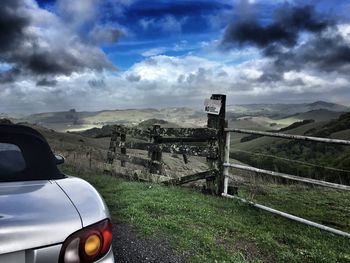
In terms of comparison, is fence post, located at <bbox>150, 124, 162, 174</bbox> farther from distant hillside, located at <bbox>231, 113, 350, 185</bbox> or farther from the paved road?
the paved road

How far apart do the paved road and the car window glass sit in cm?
193

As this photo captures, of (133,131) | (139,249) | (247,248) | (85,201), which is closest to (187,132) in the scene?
(133,131)

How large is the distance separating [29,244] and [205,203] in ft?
18.5

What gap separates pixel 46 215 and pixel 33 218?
0.25 feet

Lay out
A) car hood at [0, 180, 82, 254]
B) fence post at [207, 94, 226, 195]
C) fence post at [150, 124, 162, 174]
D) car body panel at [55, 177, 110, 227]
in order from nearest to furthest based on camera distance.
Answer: car hood at [0, 180, 82, 254] < car body panel at [55, 177, 110, 227] < fence post at [207, 94, 226, 195] < fence post at [150, 124, 162, 174]

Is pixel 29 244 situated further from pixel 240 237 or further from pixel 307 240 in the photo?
pixel 307 240

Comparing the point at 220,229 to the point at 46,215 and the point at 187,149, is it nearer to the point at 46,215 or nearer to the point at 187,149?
the point at 187,149

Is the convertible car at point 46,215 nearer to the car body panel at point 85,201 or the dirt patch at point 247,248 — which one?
the car body panel at point 85,201

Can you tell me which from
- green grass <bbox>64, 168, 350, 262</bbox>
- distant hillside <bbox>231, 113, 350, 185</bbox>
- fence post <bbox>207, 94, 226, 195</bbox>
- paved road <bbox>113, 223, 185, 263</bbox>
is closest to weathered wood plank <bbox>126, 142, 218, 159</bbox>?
fence post <bbox>207, 94, 226, 195</bbox>

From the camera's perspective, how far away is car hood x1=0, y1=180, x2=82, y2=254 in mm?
1889

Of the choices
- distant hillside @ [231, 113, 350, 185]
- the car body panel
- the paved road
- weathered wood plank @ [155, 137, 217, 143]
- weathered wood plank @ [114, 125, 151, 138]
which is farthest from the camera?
distant hillside @ [231, 113, 350, 185]

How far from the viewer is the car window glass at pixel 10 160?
2.83 m

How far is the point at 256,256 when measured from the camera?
4957 mm

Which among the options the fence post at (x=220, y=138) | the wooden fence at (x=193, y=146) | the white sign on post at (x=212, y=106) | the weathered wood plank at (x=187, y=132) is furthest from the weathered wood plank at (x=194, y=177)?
the white sign on post at (x=212, y=106)
